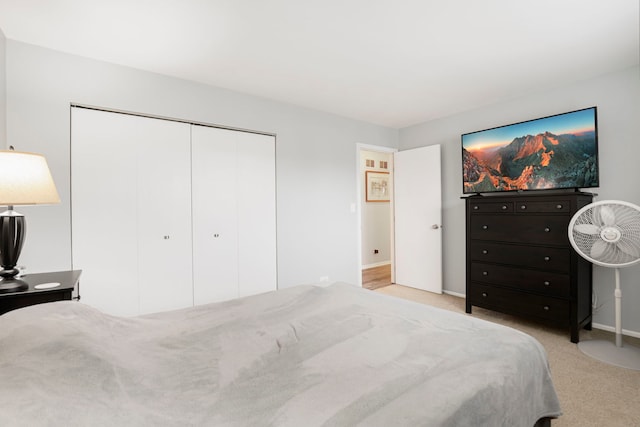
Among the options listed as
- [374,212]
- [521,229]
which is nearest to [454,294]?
[521,229]

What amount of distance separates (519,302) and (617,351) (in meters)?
0.74

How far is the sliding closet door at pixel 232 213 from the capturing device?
313 cm

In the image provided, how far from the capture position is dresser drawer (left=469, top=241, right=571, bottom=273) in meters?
2.79

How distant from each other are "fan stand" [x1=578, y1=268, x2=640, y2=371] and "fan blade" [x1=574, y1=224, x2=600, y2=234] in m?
0.41

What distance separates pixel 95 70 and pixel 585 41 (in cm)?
391

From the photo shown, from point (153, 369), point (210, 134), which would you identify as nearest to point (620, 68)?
point (210, 134)

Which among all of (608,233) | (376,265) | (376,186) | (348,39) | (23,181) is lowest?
(376,265)

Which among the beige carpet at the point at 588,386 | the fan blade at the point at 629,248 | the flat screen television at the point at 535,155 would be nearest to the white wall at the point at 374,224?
the flat screen television at the point at 535,155

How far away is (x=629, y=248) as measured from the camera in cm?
242

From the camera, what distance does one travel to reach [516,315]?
3115 millimetres

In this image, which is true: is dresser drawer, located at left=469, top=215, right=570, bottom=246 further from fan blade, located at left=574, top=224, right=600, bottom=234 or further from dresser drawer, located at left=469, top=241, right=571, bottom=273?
fan blade, located at left=574, top=224, right=600, bottom=234

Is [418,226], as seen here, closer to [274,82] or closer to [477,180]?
[477,180]

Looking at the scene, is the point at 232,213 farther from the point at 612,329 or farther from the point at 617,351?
the point at 612,329

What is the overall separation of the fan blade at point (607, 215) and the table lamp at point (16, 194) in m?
3.80
